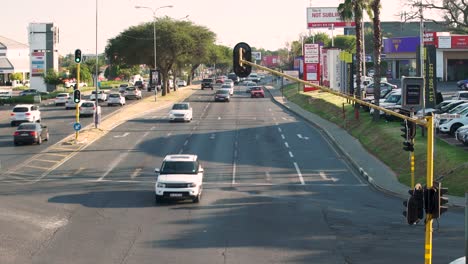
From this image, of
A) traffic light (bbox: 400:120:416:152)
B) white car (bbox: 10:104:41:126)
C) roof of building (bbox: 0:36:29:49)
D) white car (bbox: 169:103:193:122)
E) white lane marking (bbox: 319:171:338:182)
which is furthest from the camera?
roof of building (bbox: 0:36:29:49)

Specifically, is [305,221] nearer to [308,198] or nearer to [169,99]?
[308,198]

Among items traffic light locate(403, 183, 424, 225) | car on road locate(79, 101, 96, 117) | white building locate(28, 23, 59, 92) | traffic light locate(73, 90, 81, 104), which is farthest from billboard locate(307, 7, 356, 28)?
traffic light locate(403, 183, 424, 225)

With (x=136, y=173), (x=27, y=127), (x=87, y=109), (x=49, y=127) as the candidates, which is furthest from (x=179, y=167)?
(x=87, y=109)

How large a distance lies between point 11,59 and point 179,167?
140 m

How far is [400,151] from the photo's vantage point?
119ft

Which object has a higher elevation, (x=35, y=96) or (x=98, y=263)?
(x=35, y=96)

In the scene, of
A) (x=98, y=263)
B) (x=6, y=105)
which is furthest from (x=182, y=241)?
(x=6, y=105)

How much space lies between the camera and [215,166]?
1430 inches

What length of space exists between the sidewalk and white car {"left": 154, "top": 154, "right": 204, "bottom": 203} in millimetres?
8003

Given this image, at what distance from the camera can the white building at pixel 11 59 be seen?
6122 inches

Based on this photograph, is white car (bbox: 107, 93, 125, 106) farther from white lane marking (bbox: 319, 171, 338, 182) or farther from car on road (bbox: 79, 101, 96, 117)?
white lane marking (bbox: 319, 171, 338, 182)

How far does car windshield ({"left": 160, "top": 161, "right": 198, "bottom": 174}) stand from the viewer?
27.6 metres

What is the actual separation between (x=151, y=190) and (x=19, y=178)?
7.12m

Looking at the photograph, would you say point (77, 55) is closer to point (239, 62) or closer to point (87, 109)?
point (87, 109)
